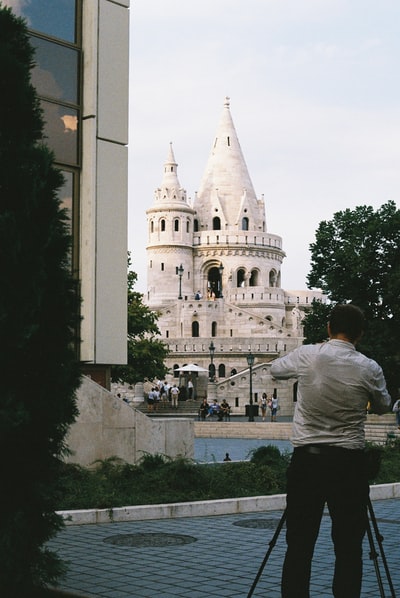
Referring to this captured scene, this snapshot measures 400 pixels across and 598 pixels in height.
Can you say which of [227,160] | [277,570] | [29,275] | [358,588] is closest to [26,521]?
[29,275]

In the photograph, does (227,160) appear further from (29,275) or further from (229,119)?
(29,275)

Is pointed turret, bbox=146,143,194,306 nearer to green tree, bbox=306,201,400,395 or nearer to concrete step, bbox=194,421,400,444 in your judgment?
green tree, bbox=306,201,400,395

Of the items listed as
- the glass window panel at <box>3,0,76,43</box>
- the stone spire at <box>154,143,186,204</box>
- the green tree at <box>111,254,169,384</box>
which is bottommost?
the green tree at <box>111,254,169,384</box>

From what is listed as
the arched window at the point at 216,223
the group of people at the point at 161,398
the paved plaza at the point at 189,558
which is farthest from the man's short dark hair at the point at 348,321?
the arched window at the point at 216,223

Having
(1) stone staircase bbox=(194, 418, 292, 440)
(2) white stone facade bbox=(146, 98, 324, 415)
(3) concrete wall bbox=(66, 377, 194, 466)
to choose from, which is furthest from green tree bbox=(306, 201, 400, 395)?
(2) white stone facade bbox=(146, 98, 324, 415)

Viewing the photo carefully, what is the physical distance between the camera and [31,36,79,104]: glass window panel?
554 inches

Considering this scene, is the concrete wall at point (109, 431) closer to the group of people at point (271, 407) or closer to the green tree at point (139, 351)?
the green tree at point (139, 351)

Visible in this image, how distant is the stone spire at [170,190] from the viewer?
112m

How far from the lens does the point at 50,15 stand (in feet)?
47.1

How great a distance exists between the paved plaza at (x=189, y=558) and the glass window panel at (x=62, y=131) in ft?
19.1

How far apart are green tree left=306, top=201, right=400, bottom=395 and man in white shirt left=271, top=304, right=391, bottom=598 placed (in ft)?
142

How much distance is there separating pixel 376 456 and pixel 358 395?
0.37 m

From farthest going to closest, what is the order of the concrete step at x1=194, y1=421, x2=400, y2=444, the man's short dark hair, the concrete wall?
1. the concrete step at x1=194, y1=421, x2=400, y2=444
2. the concrete wall
3. the man's short dark hair

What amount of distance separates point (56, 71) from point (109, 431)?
5.37 metres
